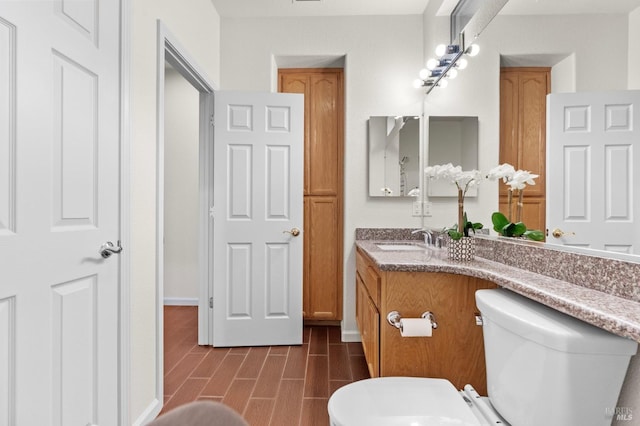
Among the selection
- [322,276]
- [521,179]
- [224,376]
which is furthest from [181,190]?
[521,179]

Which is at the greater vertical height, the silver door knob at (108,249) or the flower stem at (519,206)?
the flower stem at (519,206)

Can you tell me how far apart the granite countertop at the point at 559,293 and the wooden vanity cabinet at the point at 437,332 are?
0.05 meters

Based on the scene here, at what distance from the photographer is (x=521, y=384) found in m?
0.87

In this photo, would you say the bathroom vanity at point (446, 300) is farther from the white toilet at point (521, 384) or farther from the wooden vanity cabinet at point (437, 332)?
the white toilet at point (521, 384)

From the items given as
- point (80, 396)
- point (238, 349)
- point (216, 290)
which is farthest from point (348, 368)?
point (80, 396)

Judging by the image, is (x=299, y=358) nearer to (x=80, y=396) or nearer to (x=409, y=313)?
(x=409, y=313)

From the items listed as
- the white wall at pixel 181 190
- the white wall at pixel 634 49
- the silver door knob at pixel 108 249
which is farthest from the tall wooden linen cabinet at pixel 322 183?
the white wall at pixel 634 49

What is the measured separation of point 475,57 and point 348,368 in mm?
2105

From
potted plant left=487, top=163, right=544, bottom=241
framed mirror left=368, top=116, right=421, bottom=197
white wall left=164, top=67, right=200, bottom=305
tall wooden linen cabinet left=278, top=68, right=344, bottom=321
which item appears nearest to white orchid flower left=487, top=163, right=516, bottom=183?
potted plant left=487, top=163, right=544, bottom=241

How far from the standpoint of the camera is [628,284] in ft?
2.81

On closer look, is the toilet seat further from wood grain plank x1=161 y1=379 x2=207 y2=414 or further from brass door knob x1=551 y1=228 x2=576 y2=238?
wood grain plank x1=161 y1=379 x2=207 y2=414

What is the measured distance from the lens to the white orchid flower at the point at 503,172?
1.48 meters

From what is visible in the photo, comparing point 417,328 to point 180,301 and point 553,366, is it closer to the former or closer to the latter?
point 553,366

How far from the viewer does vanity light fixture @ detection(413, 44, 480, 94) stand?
81.3 inches
